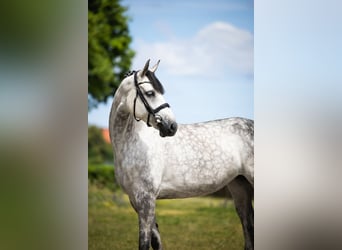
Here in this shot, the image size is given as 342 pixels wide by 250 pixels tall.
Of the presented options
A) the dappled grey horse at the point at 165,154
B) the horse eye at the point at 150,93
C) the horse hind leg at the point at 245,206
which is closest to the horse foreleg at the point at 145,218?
the dappled grey horse at the point at 165,154

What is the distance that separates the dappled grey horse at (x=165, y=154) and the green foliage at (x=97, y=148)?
7cm

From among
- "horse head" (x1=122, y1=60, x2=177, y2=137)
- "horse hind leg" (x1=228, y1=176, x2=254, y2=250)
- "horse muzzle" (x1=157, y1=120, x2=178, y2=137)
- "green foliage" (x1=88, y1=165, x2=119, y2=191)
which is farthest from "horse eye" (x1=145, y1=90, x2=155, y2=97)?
"horse hind leg" (x1=228, y1=176, x2=254, y2=250)

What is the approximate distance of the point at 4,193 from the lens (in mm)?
3625

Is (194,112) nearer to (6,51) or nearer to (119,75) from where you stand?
(119,75)

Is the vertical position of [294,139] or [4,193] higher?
[294,139]

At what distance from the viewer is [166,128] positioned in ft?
11.6

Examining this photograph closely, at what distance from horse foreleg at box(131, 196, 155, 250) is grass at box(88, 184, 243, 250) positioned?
0.23 ft

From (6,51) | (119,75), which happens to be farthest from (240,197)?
(6,51)

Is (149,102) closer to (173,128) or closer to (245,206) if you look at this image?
(173,128)

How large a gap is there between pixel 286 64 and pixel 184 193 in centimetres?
117

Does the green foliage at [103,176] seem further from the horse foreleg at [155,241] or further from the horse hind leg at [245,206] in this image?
the horse hind leg at [245,206]

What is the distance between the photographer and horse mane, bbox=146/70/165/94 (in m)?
3.57

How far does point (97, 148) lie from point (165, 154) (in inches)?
19.5

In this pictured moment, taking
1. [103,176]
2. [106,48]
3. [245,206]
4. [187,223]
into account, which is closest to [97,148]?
[103,176]
